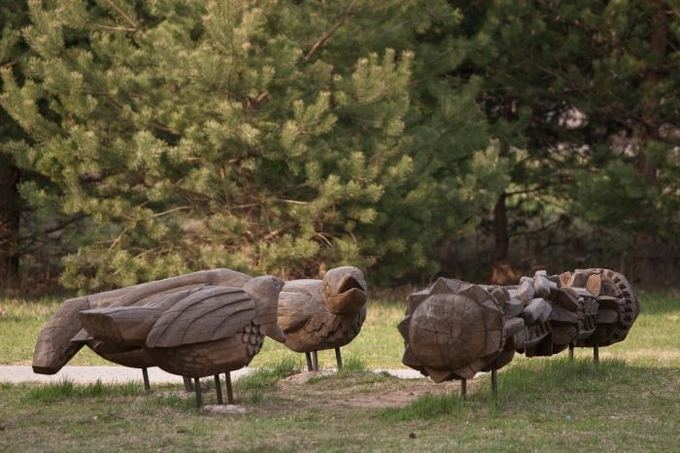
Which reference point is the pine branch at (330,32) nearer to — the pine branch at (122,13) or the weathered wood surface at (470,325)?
the pine branch at (122,13)

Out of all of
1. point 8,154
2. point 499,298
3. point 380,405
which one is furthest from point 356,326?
point 8,154

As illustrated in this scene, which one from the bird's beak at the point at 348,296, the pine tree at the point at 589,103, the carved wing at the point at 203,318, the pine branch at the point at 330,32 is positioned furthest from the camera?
the pine tree at the point at 589,103

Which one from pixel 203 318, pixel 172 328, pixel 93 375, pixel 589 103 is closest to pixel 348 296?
pixel 203 318

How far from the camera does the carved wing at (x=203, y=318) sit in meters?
7.69

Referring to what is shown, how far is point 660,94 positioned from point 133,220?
7.72 meters

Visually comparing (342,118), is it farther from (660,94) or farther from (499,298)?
(499,298)

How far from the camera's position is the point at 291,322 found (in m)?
9.40

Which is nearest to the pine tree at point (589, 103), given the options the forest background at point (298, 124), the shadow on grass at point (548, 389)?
the forest background at point (298, 124)

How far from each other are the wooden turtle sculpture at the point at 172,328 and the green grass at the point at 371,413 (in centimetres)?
37

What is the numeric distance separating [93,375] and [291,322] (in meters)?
2.28

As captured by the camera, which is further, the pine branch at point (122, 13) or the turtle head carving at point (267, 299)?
the pine branch at point (122, 13)

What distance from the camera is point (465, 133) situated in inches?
679

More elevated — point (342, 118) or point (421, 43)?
point (421, 43)

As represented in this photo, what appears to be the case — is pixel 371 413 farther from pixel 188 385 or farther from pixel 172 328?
pixel 188 385
